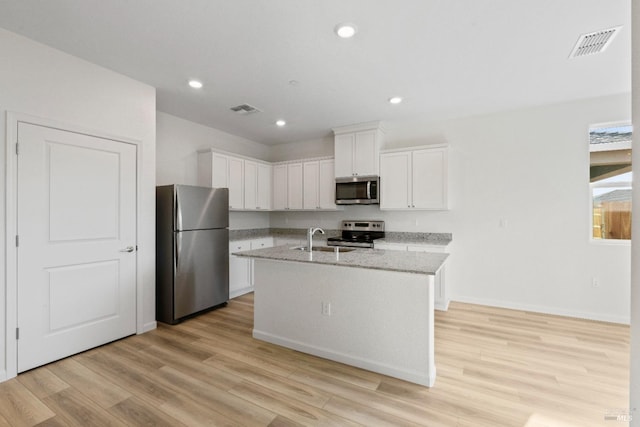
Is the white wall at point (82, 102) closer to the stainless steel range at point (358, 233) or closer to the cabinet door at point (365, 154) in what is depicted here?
the stainless steel range at point (358, 233)

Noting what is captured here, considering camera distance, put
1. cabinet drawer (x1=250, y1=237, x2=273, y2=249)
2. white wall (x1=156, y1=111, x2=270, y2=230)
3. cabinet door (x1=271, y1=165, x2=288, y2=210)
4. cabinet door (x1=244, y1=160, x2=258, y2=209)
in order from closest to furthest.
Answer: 1. white wall (x1=156, y1=111, x2=270, y2=230)
2. cabinet drawer (x1=250, y1=237, x2=273, y2=249)
3. cabinet door (x1=244, y1=160, x2=258, y2=209)
4. cabinet door (x1=271, y1=165, x2=288, y2=210)

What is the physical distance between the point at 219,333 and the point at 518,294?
12.5 ft

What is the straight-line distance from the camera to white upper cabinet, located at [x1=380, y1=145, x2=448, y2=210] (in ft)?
13.8

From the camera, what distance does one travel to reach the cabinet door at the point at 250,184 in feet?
16.4

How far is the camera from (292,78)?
310 cm

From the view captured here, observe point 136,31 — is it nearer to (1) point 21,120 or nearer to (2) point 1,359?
(1) point 21,120

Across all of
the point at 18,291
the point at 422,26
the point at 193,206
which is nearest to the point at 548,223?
the point at 422,26

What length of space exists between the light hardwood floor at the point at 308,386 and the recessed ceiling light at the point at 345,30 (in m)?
2.69

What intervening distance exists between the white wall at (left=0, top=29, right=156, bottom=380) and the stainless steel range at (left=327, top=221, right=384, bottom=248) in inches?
98.9

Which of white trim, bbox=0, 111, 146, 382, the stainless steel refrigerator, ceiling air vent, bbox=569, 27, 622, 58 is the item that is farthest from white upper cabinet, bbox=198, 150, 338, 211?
ceiling air vent, bbox=569, 27, 622, 58

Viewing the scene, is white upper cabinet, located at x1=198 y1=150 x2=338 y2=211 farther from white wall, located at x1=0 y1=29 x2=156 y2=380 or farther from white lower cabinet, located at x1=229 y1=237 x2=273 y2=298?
white wall, located at x1=0 y1=29 x2=156 y2=380

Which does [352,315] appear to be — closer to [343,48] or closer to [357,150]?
[343,48]

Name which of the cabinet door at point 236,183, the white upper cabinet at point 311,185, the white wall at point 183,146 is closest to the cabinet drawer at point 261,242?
the white wall at point 183,146

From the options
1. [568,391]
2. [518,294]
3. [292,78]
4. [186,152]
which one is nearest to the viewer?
[568,391]
